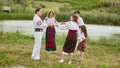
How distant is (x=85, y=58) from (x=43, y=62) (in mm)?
1923

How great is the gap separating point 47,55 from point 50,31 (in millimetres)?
854

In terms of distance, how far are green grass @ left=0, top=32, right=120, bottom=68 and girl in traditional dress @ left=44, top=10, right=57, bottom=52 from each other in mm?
311

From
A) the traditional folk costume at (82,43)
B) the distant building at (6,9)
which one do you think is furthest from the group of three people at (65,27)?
the distant building at (6,9)

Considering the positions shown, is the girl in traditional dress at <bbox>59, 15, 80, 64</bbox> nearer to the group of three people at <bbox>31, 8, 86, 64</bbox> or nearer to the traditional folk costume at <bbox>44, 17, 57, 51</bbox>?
the group of three people at <bbox>31, 8, 86, 64</bbox>

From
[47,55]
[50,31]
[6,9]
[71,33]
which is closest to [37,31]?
[50,31]

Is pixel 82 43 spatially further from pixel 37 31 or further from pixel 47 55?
pixel 37 31

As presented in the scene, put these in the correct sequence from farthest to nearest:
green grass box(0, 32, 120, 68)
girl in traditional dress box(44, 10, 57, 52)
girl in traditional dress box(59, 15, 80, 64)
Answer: girl in traditional dress box(44, 10, 57, 52) < girl in traditional dress box(59, 15, 80, 64) < green grass box(0, 32, 120, 68)

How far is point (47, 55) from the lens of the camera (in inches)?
484

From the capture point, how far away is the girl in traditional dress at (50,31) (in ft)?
38.4

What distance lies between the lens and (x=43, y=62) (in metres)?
10.9

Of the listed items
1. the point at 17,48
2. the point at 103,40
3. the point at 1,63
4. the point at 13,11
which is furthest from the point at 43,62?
the point at 13,11

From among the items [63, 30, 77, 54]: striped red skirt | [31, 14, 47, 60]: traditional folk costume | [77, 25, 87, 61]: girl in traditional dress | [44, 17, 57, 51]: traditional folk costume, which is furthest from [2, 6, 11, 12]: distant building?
[63, 30, 77, 54]: striped red skirt

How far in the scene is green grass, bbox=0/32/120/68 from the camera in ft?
34.6

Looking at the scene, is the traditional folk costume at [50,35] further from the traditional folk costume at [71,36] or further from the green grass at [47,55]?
the traditional folk costume at [71,36]
